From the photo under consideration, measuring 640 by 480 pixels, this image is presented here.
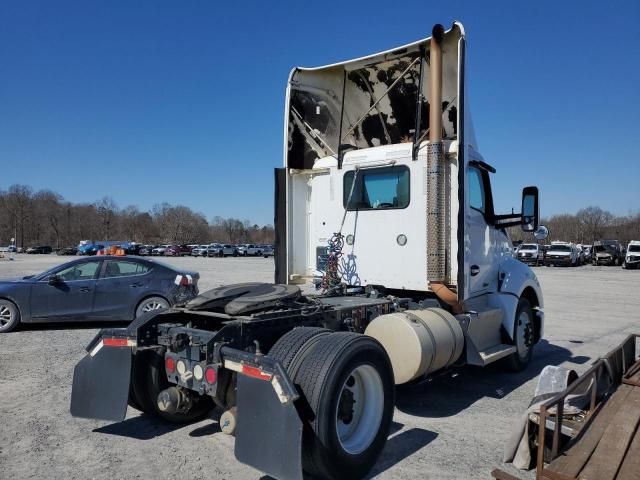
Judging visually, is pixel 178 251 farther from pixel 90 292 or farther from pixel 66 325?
pixel 90 292

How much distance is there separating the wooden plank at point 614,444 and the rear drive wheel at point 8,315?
962 centimetres

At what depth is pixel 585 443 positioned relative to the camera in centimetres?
327

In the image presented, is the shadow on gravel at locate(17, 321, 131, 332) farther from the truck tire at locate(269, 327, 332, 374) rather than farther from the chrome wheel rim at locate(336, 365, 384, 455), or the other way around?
the chrome wheel rim at locate(336, 365, 384, 455)

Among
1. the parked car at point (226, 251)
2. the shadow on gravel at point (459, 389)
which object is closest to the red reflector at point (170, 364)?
the shadow on gravel at point (459, 389)

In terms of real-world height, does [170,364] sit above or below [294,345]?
below

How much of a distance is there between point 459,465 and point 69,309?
811 cm

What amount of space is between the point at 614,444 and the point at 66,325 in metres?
9.98

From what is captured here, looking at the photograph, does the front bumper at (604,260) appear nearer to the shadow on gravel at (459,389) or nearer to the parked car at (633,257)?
the parked car at (633,257)

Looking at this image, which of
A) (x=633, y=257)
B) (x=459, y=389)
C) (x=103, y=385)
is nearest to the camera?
(x=103, y=385)

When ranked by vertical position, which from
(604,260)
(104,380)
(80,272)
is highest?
(80,272)

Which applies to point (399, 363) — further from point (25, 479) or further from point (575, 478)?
point (25, 479)

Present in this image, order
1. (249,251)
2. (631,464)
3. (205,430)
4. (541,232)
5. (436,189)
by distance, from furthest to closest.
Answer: (249,251)
(541,232)
(436,189)
(205,430)
(631,464)

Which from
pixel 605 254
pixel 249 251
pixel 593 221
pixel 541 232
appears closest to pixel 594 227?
pixel 593 221

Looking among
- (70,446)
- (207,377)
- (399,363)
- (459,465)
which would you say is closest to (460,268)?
(399,363)
